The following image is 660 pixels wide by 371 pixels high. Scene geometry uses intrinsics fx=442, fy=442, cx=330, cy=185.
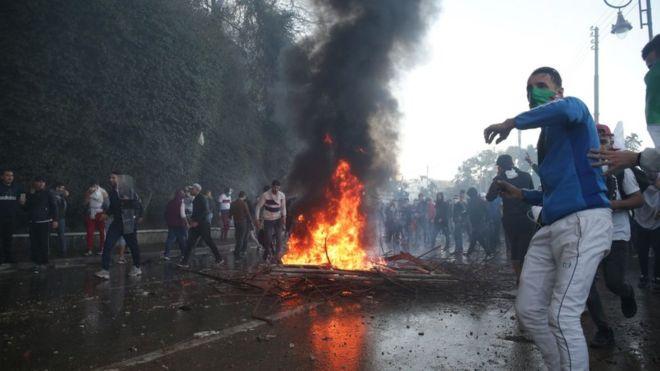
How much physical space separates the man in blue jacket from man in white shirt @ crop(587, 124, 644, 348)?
1493mm

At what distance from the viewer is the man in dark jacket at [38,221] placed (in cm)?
961

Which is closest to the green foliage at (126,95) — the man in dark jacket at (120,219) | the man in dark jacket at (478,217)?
the man in dark jacket at (120,219)

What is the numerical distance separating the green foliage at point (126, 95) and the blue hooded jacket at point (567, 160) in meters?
12.5

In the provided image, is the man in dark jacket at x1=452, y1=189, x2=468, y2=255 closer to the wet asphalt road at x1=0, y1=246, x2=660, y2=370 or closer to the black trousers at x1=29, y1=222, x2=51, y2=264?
the wet asphalt road at x1=0, y1=246, x2=660, y2=370

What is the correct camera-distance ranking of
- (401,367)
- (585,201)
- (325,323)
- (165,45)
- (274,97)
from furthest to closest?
(274,97) < (165,45) < (325,323) < (401,367) < (585,201)

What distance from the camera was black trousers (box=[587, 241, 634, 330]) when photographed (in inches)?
166

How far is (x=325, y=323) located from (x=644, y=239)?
5657 mm

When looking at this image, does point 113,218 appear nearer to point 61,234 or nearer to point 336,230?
point 61,234

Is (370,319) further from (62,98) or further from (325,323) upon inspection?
(62,98)

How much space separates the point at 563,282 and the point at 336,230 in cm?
756

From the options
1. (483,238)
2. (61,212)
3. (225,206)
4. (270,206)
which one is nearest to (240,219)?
(270,206)

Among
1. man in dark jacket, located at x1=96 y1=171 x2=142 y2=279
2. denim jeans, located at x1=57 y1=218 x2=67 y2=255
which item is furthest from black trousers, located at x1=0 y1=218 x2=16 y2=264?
man in dark jacket, located at x1=96 y1=171 x2=142 y2=279

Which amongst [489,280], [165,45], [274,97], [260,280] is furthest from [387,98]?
[274,97]

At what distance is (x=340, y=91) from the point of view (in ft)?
39.2
